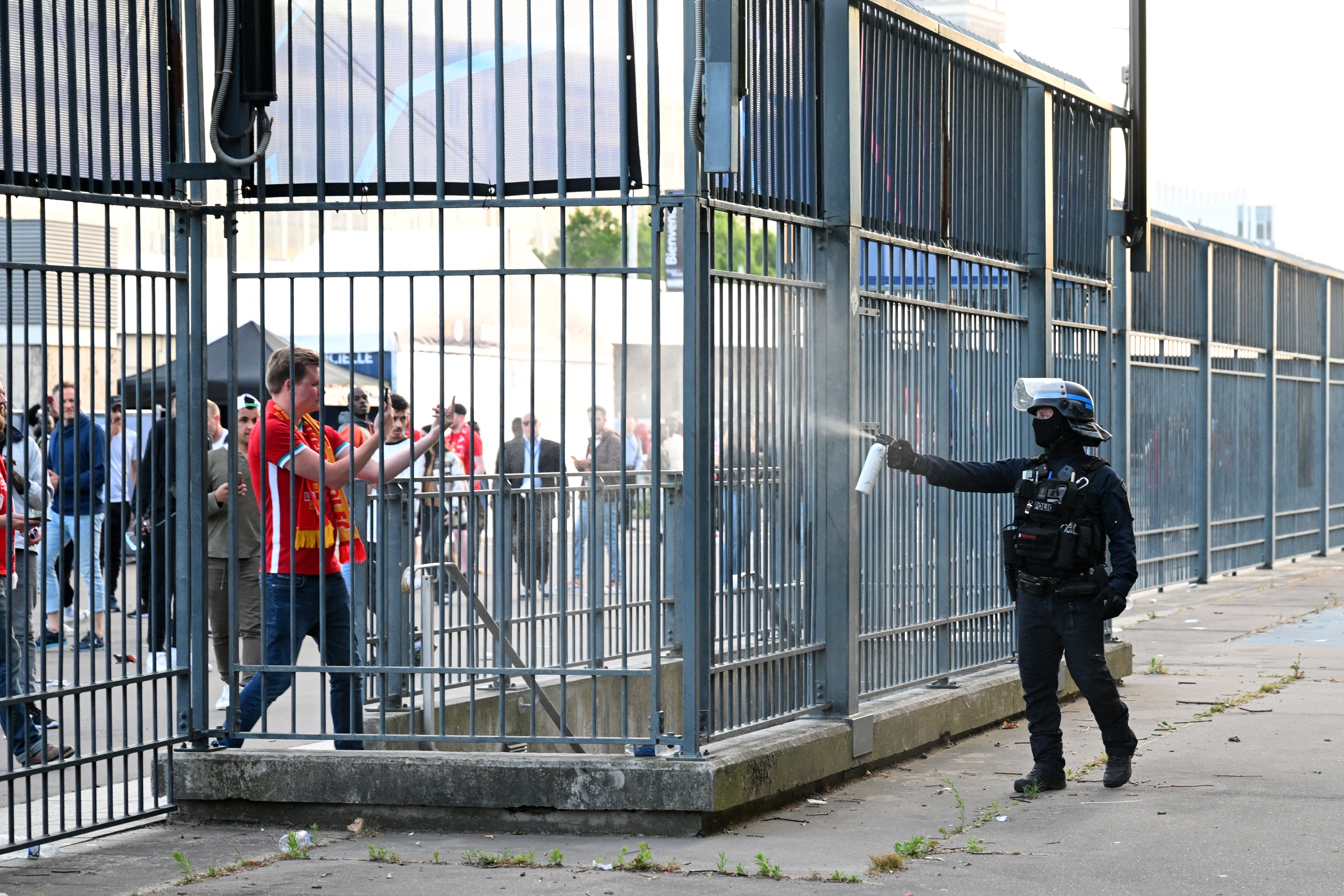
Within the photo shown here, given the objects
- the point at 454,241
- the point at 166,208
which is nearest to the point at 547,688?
the point at 166,208

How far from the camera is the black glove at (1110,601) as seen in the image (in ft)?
25.1

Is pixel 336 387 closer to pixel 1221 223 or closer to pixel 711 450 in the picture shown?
pixel 711 450

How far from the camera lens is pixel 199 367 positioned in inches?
288

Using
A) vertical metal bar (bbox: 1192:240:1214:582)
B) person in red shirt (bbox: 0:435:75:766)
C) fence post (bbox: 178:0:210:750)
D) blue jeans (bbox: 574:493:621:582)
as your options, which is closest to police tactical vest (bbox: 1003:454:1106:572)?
blue jeans (bbox: 574:493:621:582)

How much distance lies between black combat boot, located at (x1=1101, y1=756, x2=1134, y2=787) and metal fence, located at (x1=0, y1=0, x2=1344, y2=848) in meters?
1.22

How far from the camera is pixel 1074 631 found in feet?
25.4

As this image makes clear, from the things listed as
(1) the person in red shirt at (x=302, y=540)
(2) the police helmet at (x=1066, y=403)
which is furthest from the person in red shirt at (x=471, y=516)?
(2) the police helmet at (x=1066, y=403)

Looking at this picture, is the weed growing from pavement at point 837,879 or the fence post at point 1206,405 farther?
the fence post at point 1206,405

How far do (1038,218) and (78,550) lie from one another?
614 centimetres

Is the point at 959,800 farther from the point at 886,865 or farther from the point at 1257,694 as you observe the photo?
the point at 1257,694

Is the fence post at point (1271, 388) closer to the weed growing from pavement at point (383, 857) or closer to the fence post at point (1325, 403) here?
the fence post at point (1325, 403)

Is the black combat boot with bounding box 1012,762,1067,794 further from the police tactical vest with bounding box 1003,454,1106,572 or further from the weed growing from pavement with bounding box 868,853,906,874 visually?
the weed growing from pavement with bounding box 868,853,906,874

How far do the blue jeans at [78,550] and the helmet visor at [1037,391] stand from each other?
12.9ft

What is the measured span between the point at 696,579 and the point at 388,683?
6.31 ft
